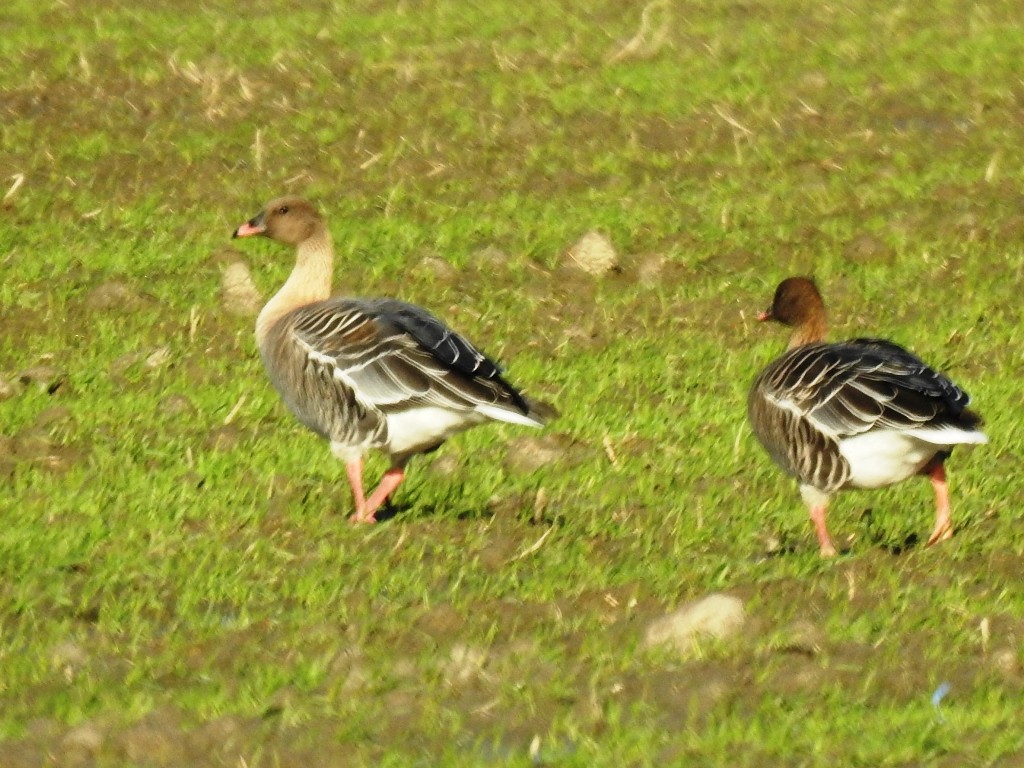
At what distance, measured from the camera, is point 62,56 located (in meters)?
16.6

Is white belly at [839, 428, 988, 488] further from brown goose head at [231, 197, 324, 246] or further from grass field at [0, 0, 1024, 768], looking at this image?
brown goose head at [231, 197, 324, 246]

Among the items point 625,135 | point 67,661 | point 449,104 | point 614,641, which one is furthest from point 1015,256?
Answer: point 67,661

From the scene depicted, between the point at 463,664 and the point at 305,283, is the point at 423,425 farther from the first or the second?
the point at 463,664

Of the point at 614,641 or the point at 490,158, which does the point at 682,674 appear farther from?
the point at 490,158

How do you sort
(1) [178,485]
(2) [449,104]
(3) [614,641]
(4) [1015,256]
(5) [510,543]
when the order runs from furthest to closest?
(2) [449,104], (4) [1015,256], (1) [178,485], (5) [510,543], (3) [614,641]

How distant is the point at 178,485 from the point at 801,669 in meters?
3.47

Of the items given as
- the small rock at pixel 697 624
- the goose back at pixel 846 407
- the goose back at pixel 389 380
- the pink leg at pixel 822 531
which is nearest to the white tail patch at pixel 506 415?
the goose back at pixel 389 380

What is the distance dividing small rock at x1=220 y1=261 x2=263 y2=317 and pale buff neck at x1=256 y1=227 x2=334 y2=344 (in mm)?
1617

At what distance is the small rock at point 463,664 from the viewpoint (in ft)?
20.6

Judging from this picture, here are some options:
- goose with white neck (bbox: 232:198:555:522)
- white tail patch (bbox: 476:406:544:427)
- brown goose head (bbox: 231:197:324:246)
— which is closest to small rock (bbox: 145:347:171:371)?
brown goose head (bbox: 231:197:324:246)

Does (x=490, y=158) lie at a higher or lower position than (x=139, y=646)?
lower

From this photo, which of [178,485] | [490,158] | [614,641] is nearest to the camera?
[614,641]

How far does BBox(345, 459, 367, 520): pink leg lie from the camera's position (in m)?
8.77

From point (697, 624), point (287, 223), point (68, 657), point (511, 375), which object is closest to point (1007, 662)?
point (697, 624)
